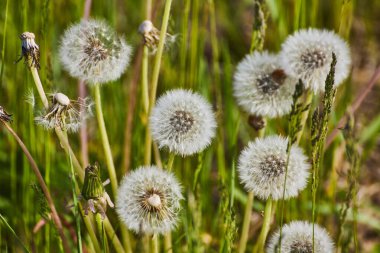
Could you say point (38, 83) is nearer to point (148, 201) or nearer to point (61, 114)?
point (61, 114)

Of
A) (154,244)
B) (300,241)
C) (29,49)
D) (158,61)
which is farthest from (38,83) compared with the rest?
(300,241)

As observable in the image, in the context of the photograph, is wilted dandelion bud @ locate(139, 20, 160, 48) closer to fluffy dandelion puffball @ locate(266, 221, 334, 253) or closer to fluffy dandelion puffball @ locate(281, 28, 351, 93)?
fluffy dandelion puffball @ locate(281, 28, 351, 93)

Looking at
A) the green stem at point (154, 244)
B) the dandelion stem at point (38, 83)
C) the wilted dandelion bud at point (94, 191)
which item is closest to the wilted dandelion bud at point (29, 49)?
the dandelion stem at point (38, 83)

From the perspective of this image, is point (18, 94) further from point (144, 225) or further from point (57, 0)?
point (144, 225)

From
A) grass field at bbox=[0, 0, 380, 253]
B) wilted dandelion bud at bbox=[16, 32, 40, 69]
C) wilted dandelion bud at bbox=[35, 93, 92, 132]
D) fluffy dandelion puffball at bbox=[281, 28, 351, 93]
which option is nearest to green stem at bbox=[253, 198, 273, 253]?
grass field at bbox=[0, 0, 380, 253]

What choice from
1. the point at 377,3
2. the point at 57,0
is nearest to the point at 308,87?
the point at 57,0

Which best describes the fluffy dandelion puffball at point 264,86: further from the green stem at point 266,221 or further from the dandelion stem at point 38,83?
the dandelion stem at point 38,83
